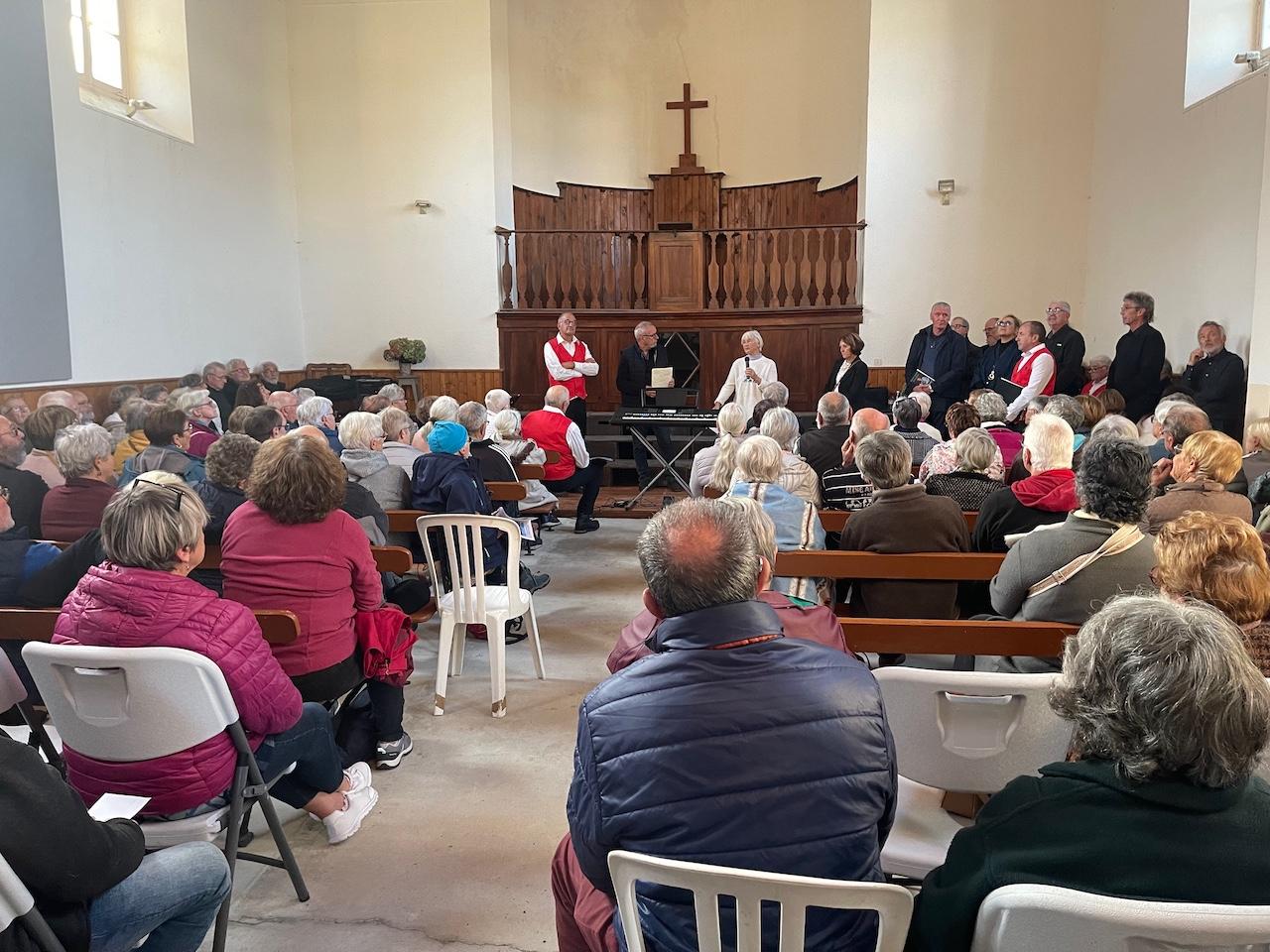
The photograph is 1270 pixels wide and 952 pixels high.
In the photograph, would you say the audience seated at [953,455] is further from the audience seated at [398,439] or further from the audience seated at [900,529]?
the audience seated at [398,439]

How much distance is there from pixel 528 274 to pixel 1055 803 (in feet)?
33.1

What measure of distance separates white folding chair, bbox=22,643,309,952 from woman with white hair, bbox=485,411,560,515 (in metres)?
3.48

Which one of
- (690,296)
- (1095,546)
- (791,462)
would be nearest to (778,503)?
(791,462)

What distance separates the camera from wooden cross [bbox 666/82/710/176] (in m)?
11.8

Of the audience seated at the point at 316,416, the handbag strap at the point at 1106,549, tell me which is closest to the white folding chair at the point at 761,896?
the handbag strap at the point at 1106,549

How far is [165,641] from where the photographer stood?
6.82 ft

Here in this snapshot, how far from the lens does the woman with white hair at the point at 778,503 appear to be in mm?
3342

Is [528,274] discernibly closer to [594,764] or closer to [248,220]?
[248,220]

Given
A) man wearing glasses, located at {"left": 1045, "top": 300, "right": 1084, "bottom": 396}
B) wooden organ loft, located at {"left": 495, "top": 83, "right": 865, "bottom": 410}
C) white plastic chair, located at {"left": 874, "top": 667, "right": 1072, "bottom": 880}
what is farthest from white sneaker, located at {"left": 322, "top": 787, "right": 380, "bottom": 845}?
wooden organ loft, located at {"left": 495, "top": 83, "right": 865, "bottom": 410}

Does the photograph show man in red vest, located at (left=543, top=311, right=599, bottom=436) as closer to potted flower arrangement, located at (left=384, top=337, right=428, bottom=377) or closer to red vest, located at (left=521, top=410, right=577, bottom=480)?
potted flower arrangement, located at (left=384, top=337, right=428, bottom=377)

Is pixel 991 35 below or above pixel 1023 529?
above

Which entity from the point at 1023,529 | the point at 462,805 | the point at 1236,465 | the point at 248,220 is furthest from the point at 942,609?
the point at 248,220

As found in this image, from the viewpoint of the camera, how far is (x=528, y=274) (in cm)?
1075

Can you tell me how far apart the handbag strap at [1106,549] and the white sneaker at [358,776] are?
211 centimetres
